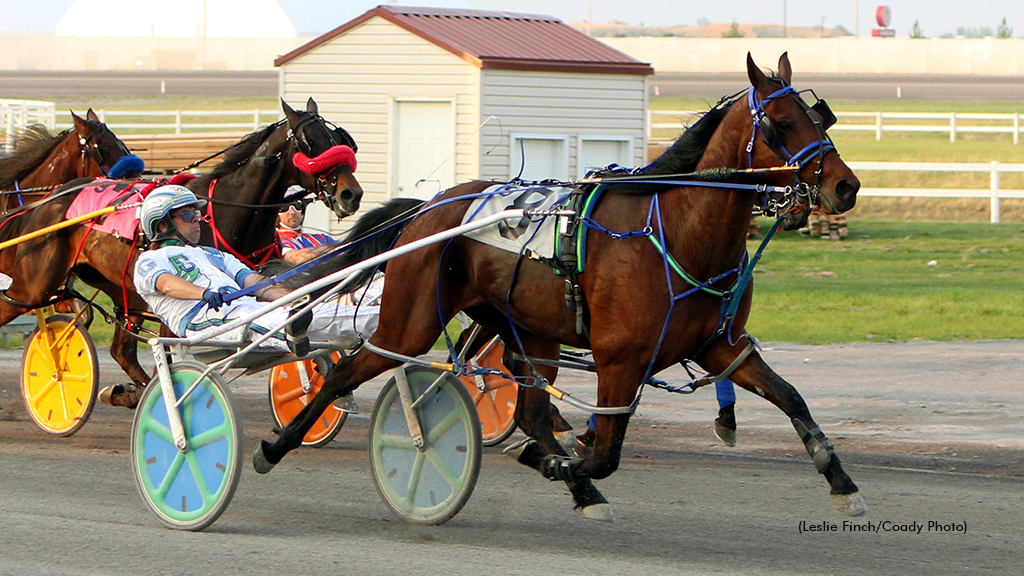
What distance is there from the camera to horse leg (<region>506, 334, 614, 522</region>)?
5.74 metres

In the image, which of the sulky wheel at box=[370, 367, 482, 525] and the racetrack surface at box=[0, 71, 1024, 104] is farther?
the racetrack surface at box=[0, 71, 1024, 104]

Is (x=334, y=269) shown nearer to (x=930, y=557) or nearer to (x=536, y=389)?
(x=536, y=389)

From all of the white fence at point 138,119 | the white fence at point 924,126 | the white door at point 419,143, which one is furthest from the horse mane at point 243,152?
the white fence at point 924,126

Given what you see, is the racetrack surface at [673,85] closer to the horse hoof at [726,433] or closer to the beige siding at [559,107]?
the beige siding at [559,107]

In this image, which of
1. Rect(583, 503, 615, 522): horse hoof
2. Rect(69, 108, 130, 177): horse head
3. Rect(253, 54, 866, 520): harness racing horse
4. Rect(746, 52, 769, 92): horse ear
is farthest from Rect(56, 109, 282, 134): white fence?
Rect(746, 52, 769, 92): horse ear

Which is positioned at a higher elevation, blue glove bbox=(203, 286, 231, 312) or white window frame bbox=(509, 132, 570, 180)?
white window frame bbox=(509, 132, 570, 180)

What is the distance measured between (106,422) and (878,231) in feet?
49.8

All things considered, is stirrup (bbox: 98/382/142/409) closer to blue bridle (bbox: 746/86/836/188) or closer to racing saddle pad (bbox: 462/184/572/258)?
racing saddle pad (bbox: 462/184/572/258)

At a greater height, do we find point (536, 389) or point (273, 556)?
point (536, 389)

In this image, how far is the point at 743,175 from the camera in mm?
5461

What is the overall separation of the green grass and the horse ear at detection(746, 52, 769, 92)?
6869 mm

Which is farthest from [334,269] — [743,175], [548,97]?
[548,97]

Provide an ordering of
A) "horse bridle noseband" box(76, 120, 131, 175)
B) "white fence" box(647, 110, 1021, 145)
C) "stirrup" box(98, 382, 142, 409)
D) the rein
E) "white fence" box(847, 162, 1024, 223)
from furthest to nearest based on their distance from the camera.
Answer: "white fence" box(647, 110, 1021, 145) → "white fence" box(847, 162, 1024, 223) → "horse bridle noseband" box(76, 120, 131, 175) → "stirrup" box(98, 382, 142, 409) → the rein

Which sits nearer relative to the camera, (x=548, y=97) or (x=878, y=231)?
(x=548, y=97)
